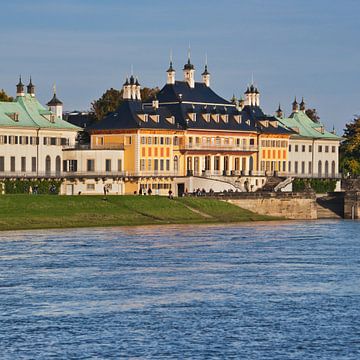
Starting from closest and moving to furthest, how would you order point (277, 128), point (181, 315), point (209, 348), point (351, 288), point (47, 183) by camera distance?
point (209, 348) → point (181, 315) → point (351, 288) → point (47, 183) → point (277, 128)

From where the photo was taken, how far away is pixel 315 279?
6731 centimetres

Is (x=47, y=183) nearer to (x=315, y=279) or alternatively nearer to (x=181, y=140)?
(x=181, y=140)

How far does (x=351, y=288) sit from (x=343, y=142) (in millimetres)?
131441

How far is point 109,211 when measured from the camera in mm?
114500

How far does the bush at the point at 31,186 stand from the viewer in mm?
128250

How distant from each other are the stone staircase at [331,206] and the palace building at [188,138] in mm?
9836

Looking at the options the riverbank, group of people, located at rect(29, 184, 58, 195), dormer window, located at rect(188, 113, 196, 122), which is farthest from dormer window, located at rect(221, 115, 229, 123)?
group of people, located at rect(29, 184, 58, 195)

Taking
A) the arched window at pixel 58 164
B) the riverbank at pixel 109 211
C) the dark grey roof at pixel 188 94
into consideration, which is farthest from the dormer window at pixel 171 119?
the riverbank at pixel 109 211

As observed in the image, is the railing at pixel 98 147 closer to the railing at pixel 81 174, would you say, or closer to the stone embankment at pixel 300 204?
the railing at pixel 81 174

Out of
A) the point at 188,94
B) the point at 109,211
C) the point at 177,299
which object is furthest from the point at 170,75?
the point at 177,299

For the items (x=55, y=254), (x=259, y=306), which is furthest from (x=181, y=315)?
(x=55, y=254)

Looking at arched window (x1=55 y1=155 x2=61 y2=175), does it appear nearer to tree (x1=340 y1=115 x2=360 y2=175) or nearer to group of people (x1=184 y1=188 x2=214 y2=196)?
group of people (x1=184 y1=188 x2=214 y2=196)

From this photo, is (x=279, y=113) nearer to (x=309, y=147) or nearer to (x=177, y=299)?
(x=309, y=147)

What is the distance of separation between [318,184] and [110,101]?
1028 inches
